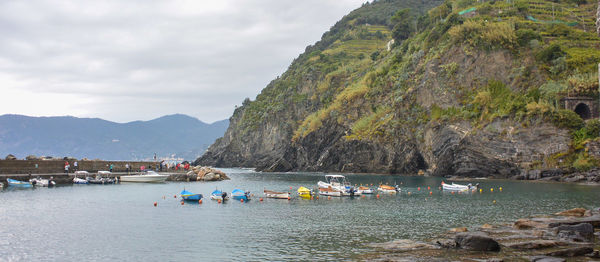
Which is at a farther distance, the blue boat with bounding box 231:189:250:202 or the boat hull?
the boat hull

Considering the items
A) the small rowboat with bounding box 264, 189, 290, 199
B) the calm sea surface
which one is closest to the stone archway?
the calm sea surface

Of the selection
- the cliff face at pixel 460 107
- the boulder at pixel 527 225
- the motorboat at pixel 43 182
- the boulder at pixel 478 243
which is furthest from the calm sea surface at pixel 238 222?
the cliff face at pixel 460 107

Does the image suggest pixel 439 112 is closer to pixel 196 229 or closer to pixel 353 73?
pixel 353 73

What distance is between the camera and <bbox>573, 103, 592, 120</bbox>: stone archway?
82750mm

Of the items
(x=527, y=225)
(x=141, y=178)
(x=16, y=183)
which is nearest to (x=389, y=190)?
(x=527, y=225)

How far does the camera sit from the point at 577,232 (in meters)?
30.2

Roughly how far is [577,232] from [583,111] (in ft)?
212

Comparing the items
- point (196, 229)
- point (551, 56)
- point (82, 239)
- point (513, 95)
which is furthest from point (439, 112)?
point (82, 239)

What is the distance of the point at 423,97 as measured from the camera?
107812mm

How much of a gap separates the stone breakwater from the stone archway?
5799cm

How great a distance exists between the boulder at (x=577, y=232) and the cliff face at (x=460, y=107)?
173 feet

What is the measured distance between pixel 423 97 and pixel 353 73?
185 feet

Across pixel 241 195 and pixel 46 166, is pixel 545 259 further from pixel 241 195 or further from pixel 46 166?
pixel 46 166

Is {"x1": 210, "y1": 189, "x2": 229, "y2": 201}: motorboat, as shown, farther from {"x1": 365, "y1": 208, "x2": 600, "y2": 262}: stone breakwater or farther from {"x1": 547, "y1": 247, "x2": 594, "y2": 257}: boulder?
{"x1": 547, "y1": 247, "x2": 594, "y2": 257}: boulder
